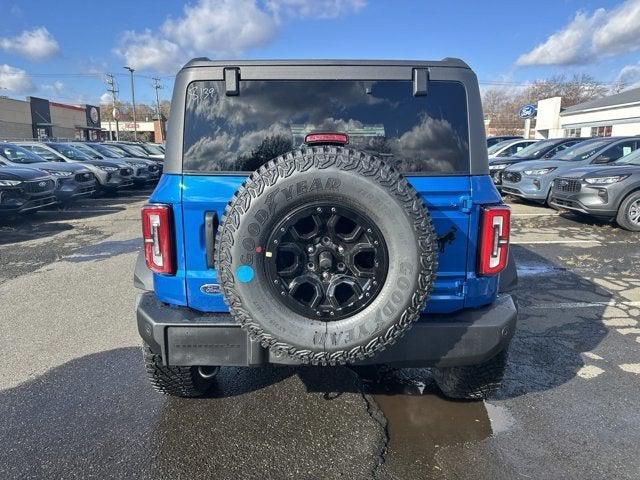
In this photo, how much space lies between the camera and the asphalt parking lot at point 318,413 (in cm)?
245

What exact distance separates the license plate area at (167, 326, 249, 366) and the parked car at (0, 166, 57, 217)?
8309 mm

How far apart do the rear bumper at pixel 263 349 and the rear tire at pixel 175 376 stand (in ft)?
1.37

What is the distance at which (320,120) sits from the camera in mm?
2498

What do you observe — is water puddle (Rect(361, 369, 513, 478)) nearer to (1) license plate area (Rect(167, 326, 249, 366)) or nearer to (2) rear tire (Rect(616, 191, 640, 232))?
(1) license plate area (Rect(167, 326, 249, 366))

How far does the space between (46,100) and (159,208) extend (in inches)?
2548

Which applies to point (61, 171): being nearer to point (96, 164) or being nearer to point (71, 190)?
point (71, 190)

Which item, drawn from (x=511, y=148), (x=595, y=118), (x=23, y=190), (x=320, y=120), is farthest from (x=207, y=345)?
(x=595, y=118)

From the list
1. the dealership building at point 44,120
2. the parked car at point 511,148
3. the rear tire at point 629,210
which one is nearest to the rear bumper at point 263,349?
the rear tire at point 629,210

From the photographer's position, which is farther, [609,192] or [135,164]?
[135,164]

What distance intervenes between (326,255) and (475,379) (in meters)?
1.39

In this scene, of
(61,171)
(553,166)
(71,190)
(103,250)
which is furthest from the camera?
(61,171)

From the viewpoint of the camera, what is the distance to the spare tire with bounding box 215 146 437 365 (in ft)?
6.93

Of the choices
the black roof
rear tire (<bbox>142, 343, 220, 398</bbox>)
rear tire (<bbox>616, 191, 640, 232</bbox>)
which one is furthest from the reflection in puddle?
rear tire (<bbox>616, 191, 640, 232</bbox>)

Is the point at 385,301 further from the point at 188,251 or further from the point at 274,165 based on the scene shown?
the point at 188,251
